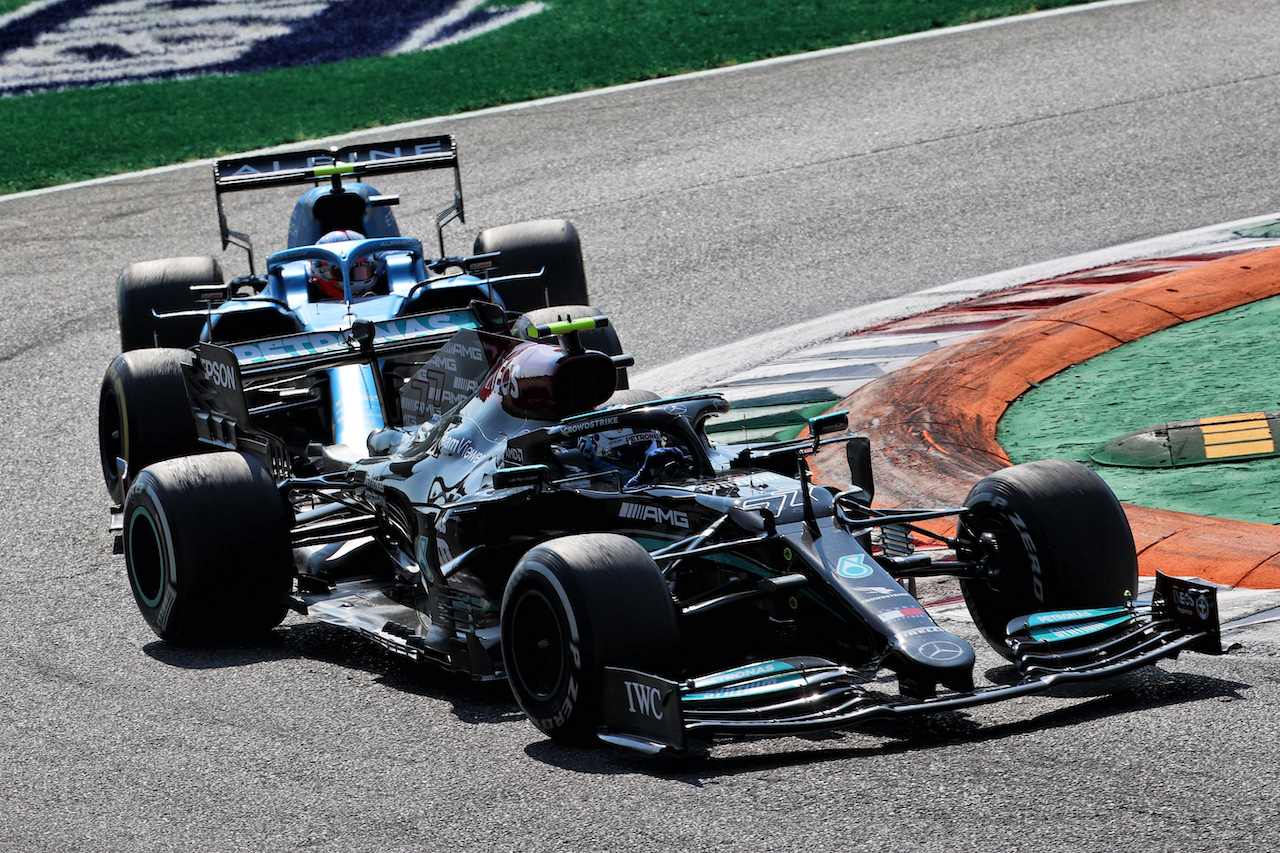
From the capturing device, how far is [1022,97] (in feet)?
58.3

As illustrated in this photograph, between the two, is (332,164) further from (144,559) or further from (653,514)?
(653,514)

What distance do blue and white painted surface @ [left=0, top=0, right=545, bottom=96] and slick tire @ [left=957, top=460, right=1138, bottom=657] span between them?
59.1 feet

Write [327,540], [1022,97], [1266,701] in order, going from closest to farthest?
[1266,701] < [327,540] < [1022,97]

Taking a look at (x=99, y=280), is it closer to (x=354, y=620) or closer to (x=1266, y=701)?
(x=354, y=620)

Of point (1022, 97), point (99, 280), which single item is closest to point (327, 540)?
A: point (99, 280)

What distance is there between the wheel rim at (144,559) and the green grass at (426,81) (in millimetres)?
11904

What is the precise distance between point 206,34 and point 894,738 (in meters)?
20.6

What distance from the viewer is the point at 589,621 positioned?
17.7ft

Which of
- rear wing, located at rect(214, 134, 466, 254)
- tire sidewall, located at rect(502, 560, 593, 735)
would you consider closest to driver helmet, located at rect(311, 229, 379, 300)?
rear wing, located at rect(214, 134, 466, 254)

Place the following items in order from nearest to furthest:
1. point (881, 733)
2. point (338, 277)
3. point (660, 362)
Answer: point (881, 733), point (338, 277), point (660, 362)

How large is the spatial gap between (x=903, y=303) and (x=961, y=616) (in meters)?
6.01

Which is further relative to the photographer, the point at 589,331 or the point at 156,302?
the point at 156,302

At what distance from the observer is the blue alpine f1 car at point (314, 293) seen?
933 centimetres

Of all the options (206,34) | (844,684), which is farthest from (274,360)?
(206,34)
